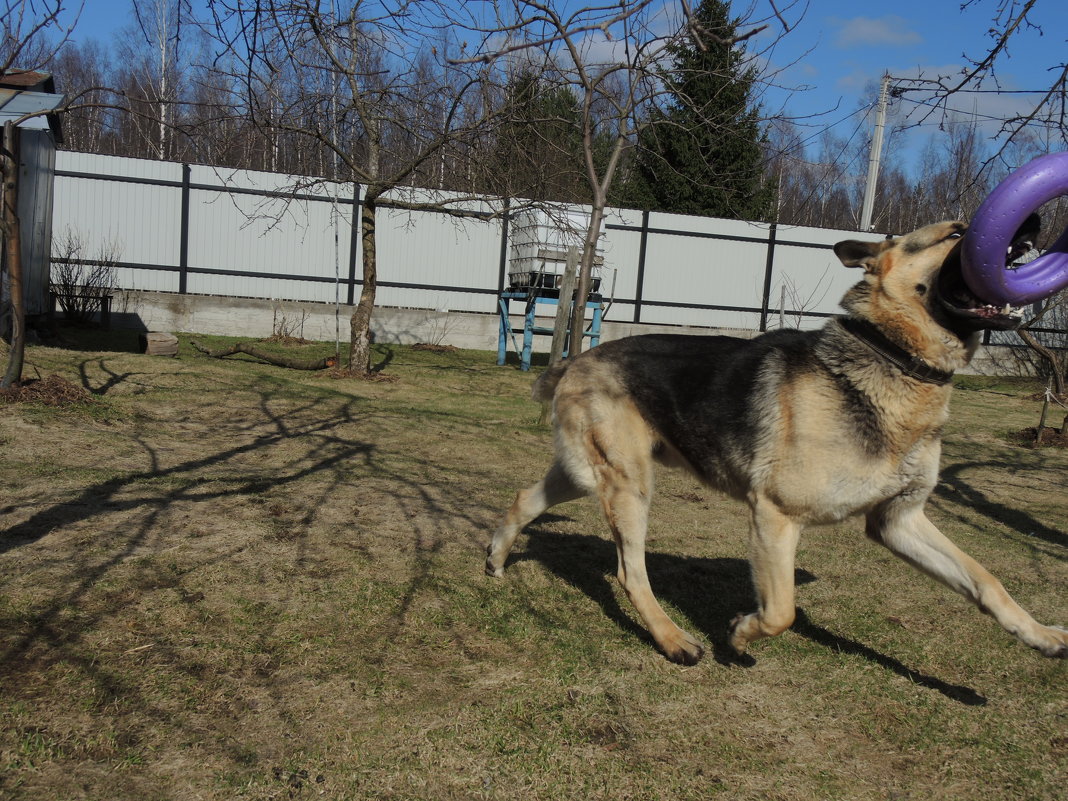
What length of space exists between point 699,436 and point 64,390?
253 inches

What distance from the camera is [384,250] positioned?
783 inches

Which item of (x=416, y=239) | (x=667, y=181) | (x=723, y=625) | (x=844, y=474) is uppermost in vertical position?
(x=667, y=181)

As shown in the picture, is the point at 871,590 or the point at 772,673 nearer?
the point at 772,673

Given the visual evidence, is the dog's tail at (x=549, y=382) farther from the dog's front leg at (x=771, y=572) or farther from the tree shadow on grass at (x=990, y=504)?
the tree shadow on grass at (x=990, y=504)

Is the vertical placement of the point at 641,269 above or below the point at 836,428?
above

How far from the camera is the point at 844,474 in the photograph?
329 cm

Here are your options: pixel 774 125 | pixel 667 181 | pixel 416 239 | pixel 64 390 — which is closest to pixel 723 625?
pixel 774 125

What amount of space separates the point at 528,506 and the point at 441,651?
3.58 feet

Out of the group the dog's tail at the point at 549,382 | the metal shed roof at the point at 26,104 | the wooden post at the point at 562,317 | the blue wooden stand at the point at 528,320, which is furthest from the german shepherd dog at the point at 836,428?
the blue wooden stand at the point at 528,320

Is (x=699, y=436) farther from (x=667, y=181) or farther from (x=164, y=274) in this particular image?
(x=667, y=181)

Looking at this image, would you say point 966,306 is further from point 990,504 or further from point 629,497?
point 990,504

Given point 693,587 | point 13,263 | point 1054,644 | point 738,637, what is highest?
point 13,263

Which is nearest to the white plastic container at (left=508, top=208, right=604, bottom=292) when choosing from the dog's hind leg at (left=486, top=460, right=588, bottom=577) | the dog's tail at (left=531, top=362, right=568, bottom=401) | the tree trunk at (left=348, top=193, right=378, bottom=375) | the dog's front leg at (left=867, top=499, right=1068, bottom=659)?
the tree trunk at (left=348, top=193, right=378, bottom=375)

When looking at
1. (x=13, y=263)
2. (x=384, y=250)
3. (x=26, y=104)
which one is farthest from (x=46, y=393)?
(x=384, y=250)
